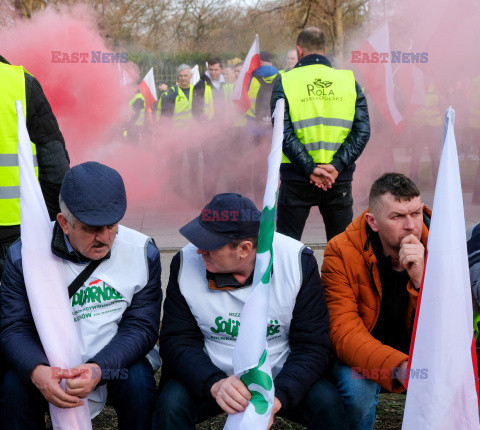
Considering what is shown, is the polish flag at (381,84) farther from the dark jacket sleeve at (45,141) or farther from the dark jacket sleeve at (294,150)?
the dark jacket sleeve at (45,141)

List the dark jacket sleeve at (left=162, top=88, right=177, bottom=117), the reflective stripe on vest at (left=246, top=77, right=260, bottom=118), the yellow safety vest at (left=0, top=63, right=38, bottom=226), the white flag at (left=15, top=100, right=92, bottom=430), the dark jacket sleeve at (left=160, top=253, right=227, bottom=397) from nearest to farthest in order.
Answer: the white flag at (left=15, top=100, right=92, bottom=430)
the dark jacket sleeve at (left=160, top=253, right=227, bottom=397)
the yellow safety vest at (left=0, top=63, right=38, bottom=226)
the reflective stripe on vest at (left=246, top=77, right=260, bottom=118)
the dark jacket sleeve at (left=162, top=88, right=177, bottom=117)

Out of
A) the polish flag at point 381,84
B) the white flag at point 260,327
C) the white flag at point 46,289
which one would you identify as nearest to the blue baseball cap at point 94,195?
the white flag at point 46,289

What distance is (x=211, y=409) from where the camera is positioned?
2812 millimetres

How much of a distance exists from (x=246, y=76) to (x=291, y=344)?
17.6ft

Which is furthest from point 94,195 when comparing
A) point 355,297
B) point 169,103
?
point 169,103

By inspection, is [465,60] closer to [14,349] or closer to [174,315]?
[174,315]

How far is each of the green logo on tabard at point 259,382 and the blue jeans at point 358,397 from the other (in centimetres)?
49

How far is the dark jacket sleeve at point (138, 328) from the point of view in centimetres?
269

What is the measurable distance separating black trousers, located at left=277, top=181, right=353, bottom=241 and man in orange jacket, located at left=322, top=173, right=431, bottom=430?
1.58 metres

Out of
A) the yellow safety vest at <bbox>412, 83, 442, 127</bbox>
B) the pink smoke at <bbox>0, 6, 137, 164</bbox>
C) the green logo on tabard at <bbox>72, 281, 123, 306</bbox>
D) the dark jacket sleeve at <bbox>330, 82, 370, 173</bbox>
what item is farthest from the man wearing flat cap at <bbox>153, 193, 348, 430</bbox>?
the yellow safety vest at <bbox>412, 83, 442, 127</bbox>

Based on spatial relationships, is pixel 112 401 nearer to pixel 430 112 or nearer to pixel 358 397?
pixel 358 397

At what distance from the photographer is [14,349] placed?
2664 mm

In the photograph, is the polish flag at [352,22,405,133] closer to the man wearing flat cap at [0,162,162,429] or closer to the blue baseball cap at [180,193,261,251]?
the blue baseball cap at [180,193,261,251]

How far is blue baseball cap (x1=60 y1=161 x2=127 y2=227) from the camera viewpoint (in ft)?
8.61
